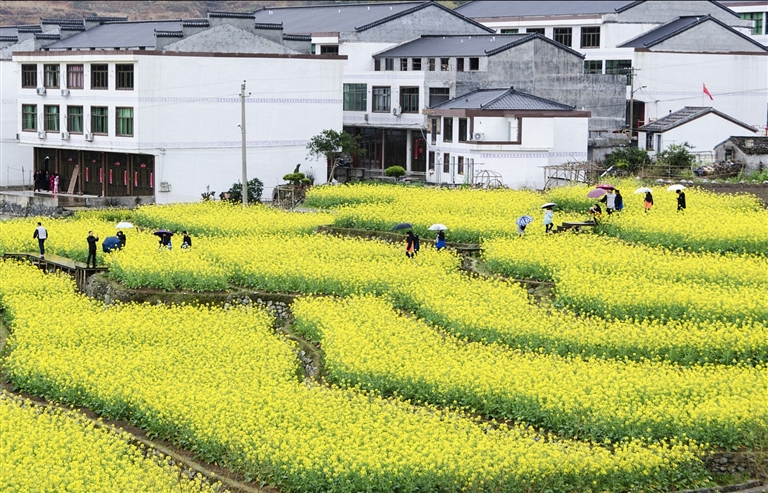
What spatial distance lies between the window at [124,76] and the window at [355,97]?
54.5ft

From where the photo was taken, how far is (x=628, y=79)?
80.7 metres

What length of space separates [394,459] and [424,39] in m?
56.4

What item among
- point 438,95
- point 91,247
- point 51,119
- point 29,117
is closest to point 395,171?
point 438,95

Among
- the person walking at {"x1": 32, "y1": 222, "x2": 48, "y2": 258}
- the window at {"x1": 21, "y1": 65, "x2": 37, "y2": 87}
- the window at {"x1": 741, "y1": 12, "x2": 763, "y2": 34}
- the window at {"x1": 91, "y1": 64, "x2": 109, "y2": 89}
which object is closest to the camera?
the person walking at {"x1": 32, "y1": 222, "x2": 48, "y2": 258}

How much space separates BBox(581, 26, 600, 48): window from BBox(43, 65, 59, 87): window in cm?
3402

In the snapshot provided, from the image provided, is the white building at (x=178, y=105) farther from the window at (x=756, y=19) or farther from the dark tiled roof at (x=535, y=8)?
the window at (x=756, y=19)

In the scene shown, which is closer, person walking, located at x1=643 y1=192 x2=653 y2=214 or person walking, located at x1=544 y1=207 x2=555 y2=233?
person walking, located at x1=544 y1=207 x2=555 y2=233

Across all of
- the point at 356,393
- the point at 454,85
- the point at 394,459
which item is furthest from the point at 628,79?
the point at 394,459

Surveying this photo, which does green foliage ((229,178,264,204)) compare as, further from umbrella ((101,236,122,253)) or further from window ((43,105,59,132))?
umbrella ((101,236,122,253))

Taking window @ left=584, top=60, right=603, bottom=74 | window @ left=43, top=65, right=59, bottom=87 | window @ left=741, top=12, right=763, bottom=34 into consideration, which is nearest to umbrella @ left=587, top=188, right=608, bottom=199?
window @ left=584, top=60, right=603, bottom=74

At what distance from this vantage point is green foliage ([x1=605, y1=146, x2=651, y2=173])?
221 feet

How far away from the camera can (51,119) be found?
75.4m

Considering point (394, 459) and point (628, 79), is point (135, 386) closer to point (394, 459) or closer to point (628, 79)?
point (394, 459)

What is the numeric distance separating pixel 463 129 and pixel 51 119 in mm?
24235
